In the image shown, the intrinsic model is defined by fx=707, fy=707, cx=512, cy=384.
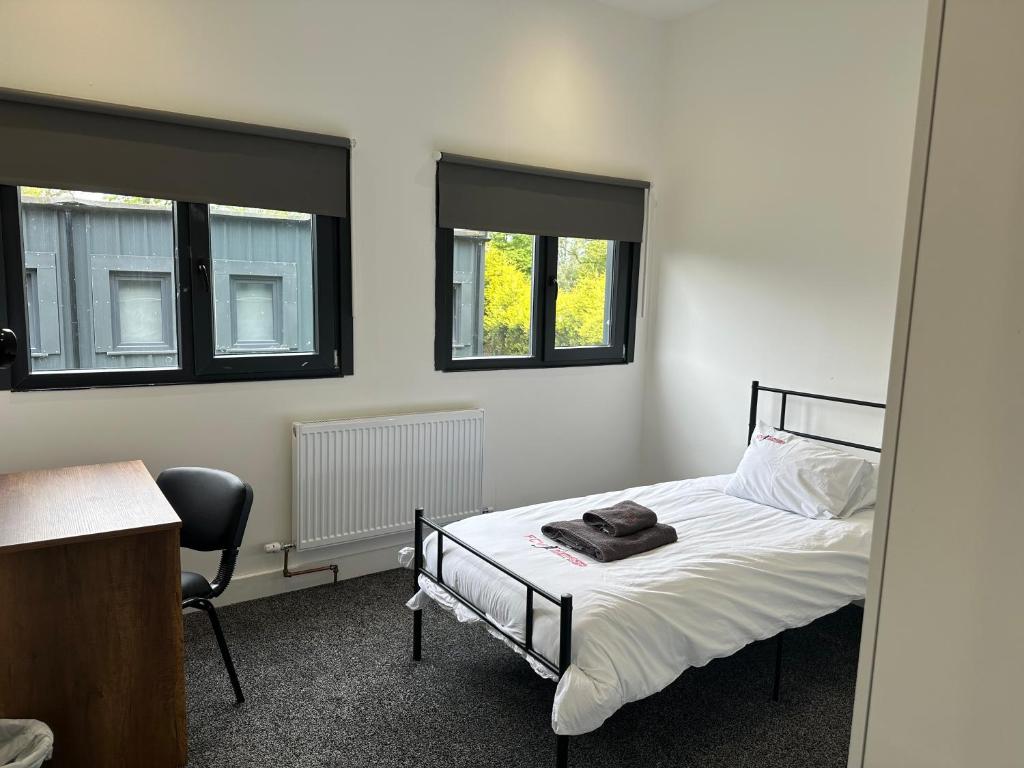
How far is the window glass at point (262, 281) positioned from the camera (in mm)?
3080

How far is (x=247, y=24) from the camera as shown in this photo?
2.93m

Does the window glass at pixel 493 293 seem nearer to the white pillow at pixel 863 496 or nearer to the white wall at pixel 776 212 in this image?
the white wall at pixel 776 212

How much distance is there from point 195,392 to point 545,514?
1569 mm

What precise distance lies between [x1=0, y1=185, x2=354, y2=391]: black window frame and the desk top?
0.43 metres

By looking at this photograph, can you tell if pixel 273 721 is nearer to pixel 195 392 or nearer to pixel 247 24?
pixel 195 392

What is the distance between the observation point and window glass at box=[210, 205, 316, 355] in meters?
3.08

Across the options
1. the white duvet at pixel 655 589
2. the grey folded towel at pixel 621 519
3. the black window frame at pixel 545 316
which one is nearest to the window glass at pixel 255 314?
the black window frame at pixel 545 316

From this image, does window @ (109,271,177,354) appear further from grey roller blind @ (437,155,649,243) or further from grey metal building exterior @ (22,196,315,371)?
grey roller blind @ (437,155,649,243)

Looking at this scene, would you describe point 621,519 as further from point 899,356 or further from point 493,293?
point 899,356

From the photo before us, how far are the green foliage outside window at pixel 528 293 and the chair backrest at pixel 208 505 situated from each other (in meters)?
1.72

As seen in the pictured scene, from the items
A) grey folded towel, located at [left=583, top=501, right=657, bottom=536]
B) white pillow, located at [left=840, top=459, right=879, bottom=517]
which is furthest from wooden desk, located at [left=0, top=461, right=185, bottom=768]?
white pillow, located at [left=840, top=459, right=879, bottom=517]

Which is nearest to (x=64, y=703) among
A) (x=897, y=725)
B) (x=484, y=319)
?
(x=897, y=725)

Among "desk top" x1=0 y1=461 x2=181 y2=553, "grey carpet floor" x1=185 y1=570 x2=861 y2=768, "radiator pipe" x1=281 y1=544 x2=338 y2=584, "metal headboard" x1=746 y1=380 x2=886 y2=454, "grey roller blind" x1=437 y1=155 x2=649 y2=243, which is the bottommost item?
"grey carpet floor" x1=185 y1=570 x2=861 y2=768

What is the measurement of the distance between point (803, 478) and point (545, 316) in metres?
1.63
